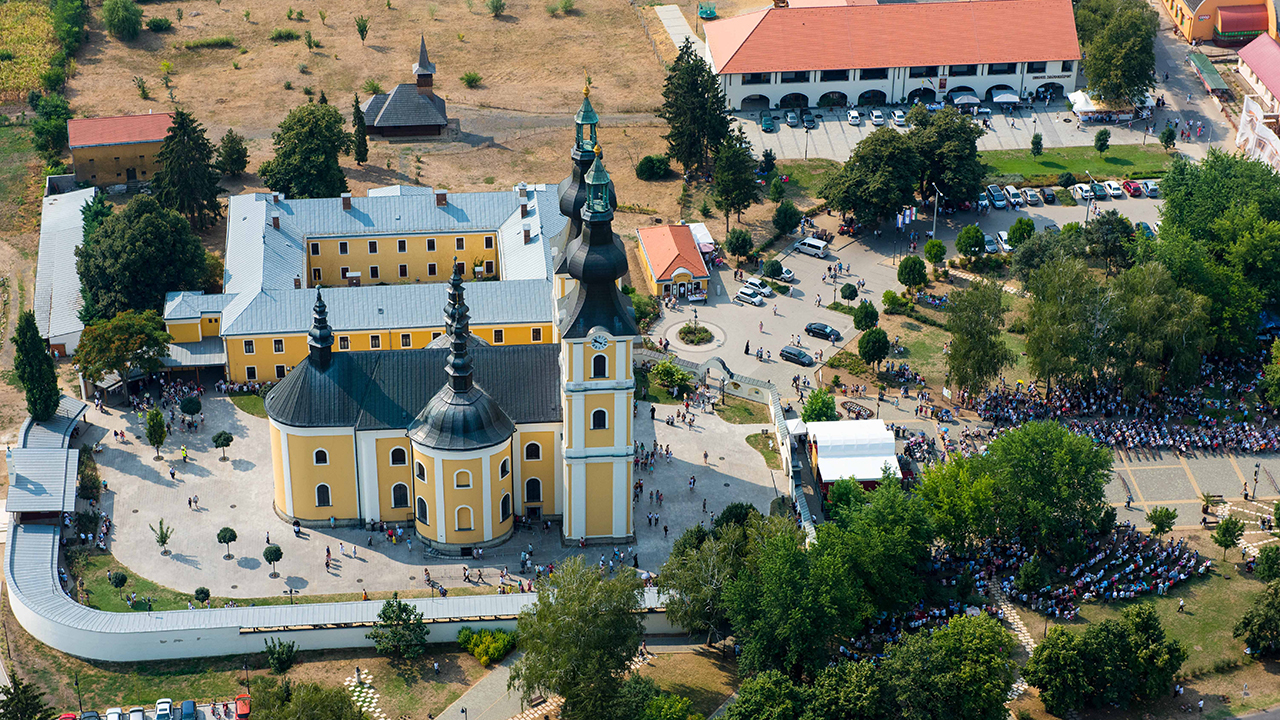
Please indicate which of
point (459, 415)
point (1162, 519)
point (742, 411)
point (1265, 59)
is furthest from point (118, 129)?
point (1265, 59)

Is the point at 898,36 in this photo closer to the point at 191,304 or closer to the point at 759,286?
the point at 759,286

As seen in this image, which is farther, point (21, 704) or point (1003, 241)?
point (1003, 241)

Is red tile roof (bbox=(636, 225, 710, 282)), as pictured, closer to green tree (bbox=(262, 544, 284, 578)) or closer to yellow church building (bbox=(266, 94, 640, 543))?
yellow church building (bbox=(266, 94, 640, 543))

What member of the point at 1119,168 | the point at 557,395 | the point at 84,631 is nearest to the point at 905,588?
the point at 557,395

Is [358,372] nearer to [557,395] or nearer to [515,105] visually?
[557,395]

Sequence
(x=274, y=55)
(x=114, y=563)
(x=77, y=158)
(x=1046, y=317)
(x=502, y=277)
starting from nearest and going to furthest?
(x=114, y=563) → (x=1046, y=317) → (x=502, y=277) → (x=77, y=158) → (x=274, y=55)

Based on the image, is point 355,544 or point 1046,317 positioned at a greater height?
point 1046,317
